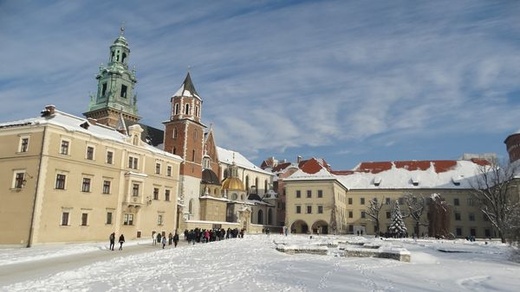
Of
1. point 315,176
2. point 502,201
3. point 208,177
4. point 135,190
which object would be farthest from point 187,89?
point 502,201

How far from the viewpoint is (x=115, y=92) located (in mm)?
73625

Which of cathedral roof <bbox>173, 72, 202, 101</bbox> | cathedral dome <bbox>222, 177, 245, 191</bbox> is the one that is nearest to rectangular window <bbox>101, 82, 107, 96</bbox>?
cathedral roof <bbox>173, 72, 202, 101</bbox>

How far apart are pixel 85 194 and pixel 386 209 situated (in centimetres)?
5310

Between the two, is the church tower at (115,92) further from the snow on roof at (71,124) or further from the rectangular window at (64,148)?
the rectangular window at (64,148)

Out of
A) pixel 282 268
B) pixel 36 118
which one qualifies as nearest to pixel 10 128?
pixel 36 118

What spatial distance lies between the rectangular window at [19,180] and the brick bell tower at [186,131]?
1120 inches

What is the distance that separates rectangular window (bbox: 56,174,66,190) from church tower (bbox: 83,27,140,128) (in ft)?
→ 127

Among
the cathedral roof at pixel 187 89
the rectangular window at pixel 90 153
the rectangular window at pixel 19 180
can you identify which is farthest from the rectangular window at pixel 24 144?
the cathedral roof at pixel 187 89

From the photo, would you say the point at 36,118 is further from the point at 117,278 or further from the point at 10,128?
the point at 117,278

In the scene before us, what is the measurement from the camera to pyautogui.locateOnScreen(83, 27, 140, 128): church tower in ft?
238

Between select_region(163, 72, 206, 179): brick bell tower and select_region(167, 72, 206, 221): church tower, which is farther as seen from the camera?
select_region(163, 72, 206, 179): brick bell tower

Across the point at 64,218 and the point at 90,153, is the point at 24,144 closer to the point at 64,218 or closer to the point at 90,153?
the point at 90,153

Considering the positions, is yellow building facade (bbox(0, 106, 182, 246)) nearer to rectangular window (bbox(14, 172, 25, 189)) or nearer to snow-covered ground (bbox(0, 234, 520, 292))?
rectangular window (bbox(14, 172, 25, 189))

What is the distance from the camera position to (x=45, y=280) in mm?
14867
